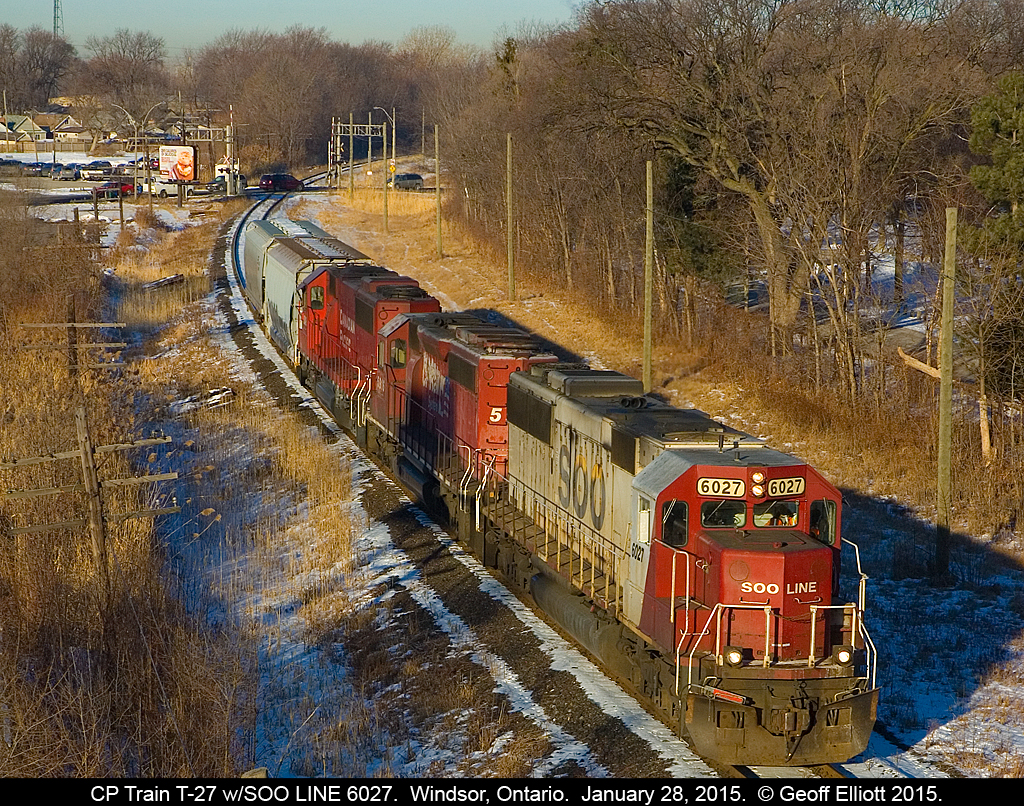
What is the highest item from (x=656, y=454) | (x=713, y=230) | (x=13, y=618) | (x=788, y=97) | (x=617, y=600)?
(x=788, y=97)

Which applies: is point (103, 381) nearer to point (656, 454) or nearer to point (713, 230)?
point (713, 230)

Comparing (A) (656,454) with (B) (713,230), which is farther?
(B) (713,230)

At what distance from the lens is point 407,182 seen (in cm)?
10019

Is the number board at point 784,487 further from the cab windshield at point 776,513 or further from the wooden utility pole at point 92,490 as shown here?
the wooden utility pole at point 92,490

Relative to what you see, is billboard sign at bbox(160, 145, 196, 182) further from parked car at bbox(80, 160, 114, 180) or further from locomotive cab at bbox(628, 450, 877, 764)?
locomotive cab at bbox(628, 450, 877, 764)

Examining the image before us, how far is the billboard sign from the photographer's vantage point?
3396 inches

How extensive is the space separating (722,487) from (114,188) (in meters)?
88.1

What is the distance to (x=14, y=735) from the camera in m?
12.5

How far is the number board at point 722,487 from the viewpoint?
12.4 m

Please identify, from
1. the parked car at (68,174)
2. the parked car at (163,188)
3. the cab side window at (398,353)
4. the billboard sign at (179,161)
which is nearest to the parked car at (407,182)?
the billboard sign at (179,161)

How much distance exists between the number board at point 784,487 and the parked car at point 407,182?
85509 millimetres

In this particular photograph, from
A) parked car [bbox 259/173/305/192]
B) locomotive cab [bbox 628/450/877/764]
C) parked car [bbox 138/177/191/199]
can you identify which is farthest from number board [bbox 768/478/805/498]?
parked car [bbox 259/173/305/192]

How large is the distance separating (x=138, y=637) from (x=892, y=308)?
27.3 m

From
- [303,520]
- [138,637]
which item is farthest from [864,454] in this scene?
[138,637]
